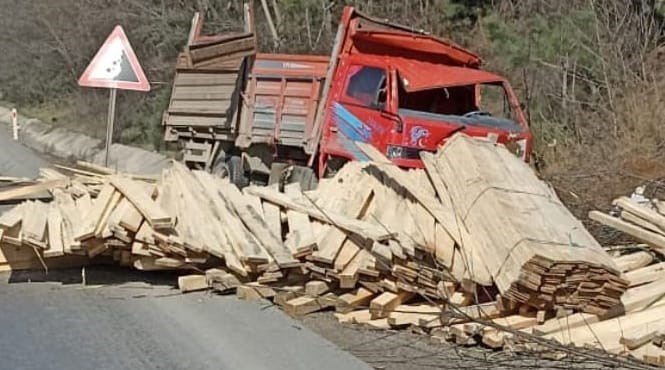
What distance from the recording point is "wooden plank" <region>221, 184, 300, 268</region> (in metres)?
8.91

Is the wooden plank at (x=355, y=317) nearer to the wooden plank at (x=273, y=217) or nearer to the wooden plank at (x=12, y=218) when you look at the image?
the wooden plank at (x=273, y=217)

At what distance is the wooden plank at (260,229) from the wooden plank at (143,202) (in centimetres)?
74

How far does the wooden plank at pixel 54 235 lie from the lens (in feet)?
31.5

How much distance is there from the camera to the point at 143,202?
9.52 metres

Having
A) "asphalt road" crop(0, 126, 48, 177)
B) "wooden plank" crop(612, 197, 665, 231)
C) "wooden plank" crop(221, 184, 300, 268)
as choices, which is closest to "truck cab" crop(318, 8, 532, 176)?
"wooden plank" crop(221, 184, 300, 268)

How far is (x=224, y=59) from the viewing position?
57.5 ft

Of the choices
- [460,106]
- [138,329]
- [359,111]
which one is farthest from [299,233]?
[460,106]

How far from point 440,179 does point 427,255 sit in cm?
148

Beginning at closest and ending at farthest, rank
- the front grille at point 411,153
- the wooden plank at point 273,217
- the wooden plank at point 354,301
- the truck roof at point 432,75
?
the wooden plank at point 354,301 → the wooden plank at point 273,217 → the front grille at point 411,153 → the truck roof at point 432,75

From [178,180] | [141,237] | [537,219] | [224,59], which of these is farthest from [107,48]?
Answer: [537,219]

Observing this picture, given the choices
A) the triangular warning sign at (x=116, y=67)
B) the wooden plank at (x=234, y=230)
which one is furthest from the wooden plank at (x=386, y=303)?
the triangular warning sign at (x=116, y=67)

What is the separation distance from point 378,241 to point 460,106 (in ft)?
22.2

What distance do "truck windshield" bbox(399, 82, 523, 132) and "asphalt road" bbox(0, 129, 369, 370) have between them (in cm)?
469

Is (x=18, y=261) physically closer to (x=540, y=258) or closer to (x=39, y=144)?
(x=540, y=258)
